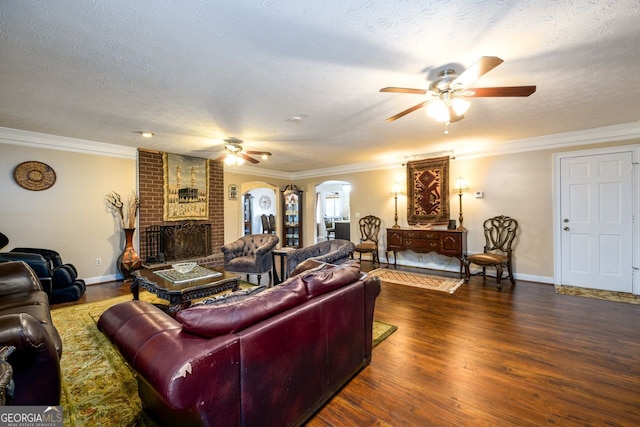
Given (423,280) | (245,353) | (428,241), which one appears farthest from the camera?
(428,241)

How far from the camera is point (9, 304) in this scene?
221 cm

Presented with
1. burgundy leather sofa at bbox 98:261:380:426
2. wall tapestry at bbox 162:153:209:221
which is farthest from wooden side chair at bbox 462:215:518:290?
wall tapestry at bbox 162:153:209:221

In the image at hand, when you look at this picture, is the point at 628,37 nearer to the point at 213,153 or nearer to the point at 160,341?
the point at 160,341

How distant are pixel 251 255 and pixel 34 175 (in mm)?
3395

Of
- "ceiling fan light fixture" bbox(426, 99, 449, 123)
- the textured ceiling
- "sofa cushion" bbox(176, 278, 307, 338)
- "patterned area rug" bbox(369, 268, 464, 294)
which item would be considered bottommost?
"patterned area rug" bbox(369, 268, 464, 294)

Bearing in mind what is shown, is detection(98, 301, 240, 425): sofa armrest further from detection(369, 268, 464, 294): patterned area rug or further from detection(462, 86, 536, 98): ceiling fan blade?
detection(369, 268, 464, 294): patterned area rug

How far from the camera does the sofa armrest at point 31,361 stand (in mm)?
1297

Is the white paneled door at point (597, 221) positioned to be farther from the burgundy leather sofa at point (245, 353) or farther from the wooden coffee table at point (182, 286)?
the wooden coffee table at point (182, 286)

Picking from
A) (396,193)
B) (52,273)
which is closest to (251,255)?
(52,273)

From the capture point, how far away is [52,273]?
11.6 feet

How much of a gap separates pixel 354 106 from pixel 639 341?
3.55 metres

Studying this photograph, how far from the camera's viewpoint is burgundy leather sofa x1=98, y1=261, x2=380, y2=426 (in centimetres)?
110

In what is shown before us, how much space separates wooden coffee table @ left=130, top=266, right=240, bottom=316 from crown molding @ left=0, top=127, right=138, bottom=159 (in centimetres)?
277

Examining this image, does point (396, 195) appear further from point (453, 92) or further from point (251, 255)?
point (453, 92)
